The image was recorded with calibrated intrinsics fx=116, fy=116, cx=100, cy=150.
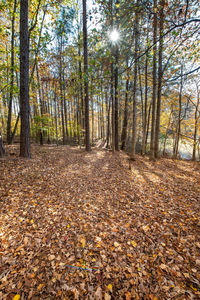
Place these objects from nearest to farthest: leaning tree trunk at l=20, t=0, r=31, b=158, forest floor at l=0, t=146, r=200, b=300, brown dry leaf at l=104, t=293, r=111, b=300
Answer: brown dry leaf at l=104, t=293, r=111, b=300
forest floor at l=0, t=146, r=200, b=300
leaning tree trunk at l=20, t=0, r=31, b=158

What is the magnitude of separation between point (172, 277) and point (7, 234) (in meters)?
3.42

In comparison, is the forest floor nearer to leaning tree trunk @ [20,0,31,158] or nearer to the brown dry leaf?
the brown dry leaf

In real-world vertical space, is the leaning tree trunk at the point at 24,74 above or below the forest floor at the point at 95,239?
above

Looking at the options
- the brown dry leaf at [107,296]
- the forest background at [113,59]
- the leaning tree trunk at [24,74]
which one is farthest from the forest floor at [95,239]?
the forest background at [113,59]

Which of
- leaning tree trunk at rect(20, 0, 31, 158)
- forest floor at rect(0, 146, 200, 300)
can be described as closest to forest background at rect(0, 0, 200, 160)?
leaning tree trunk at rect(20, 0, 31, 158)

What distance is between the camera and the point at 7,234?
259cm

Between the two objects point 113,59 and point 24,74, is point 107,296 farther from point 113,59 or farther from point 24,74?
point 24,74

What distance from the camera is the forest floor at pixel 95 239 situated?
74.2 inches

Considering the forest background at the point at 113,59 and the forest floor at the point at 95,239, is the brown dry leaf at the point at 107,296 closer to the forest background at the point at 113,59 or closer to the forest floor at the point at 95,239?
the forest floor at the point at 95,239

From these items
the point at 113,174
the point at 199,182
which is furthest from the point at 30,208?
the point at 199,182

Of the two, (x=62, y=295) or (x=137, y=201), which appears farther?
(x=137, y=201)

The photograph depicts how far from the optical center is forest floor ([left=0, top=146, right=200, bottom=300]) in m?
1.88

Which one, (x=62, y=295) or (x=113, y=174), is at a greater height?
(x=113, y=174)

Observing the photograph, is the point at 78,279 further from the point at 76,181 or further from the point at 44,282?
the point at 76,181
